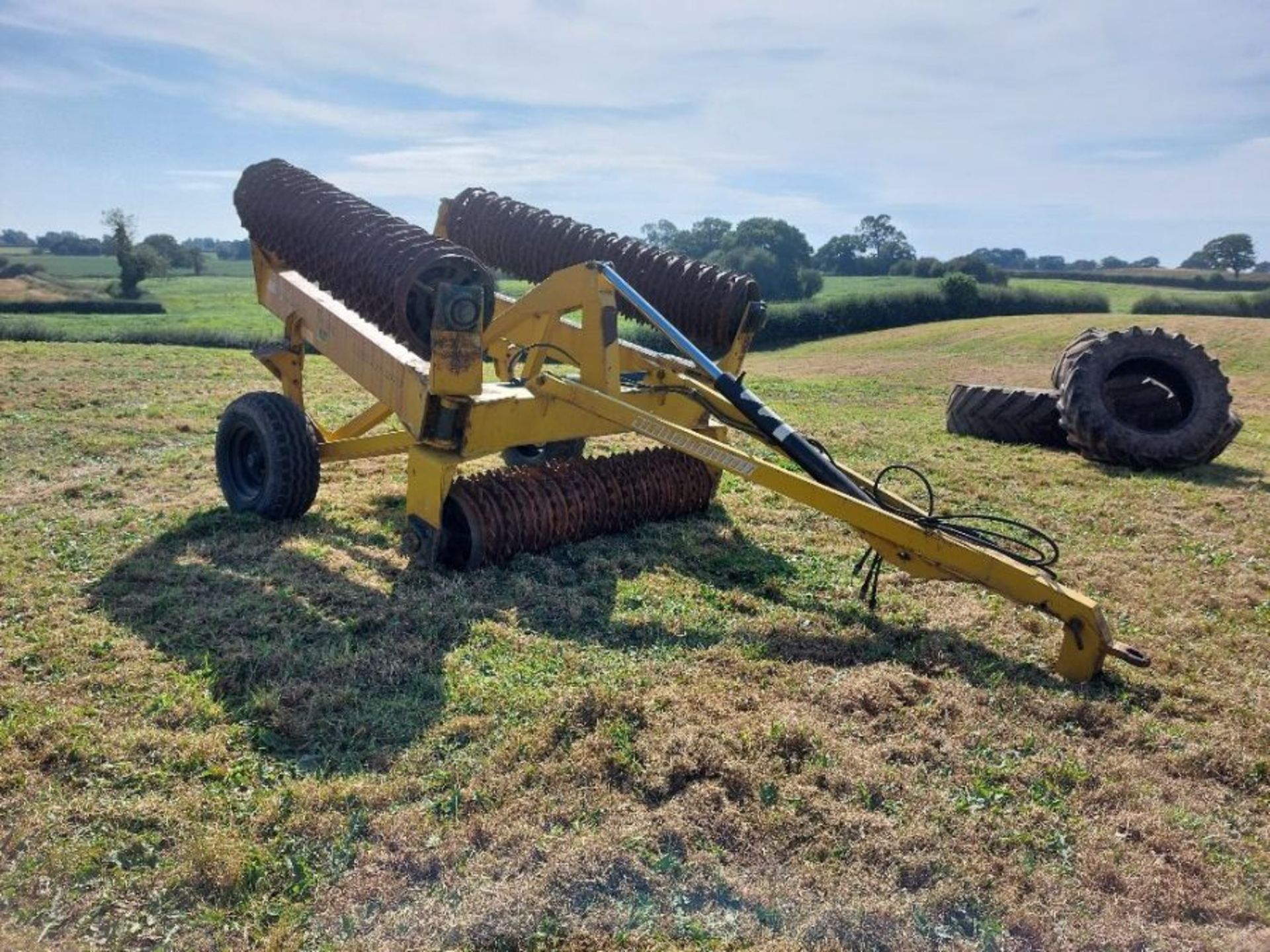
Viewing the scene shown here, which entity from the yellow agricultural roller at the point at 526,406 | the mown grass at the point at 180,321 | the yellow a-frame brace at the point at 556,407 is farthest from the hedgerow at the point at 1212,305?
the yellow a-frame brace at the point at 556,407

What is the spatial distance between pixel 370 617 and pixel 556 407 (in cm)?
174

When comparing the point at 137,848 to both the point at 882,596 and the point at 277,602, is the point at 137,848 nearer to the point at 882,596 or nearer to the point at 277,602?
the point at 277,602

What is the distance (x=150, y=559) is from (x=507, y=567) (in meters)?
2.21

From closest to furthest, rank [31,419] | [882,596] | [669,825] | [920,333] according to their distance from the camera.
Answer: [669,825] → [882,596] → [31,419] → [920,333]

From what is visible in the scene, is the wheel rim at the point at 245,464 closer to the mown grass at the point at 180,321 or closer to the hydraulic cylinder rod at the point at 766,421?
the hydraulic cylinder rod at the point at 766,421

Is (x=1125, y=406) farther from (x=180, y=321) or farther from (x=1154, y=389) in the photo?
(x=180, y=321)

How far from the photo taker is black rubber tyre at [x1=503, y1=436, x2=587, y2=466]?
8.63m

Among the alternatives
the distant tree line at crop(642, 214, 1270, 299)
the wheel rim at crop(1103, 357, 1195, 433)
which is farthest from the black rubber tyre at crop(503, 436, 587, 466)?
the distant tree line at crop(642, 214, 1270, 299)

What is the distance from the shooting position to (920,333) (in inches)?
1427

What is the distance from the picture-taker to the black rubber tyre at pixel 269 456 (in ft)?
21.8

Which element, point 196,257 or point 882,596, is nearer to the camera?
point 882,596

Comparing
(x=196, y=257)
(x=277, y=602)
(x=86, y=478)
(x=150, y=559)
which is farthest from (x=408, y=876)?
(x=196, y=257)

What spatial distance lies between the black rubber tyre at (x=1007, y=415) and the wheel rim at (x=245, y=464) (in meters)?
8.01

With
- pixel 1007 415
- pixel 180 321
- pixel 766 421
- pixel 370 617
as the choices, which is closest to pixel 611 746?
pixel 370 617
